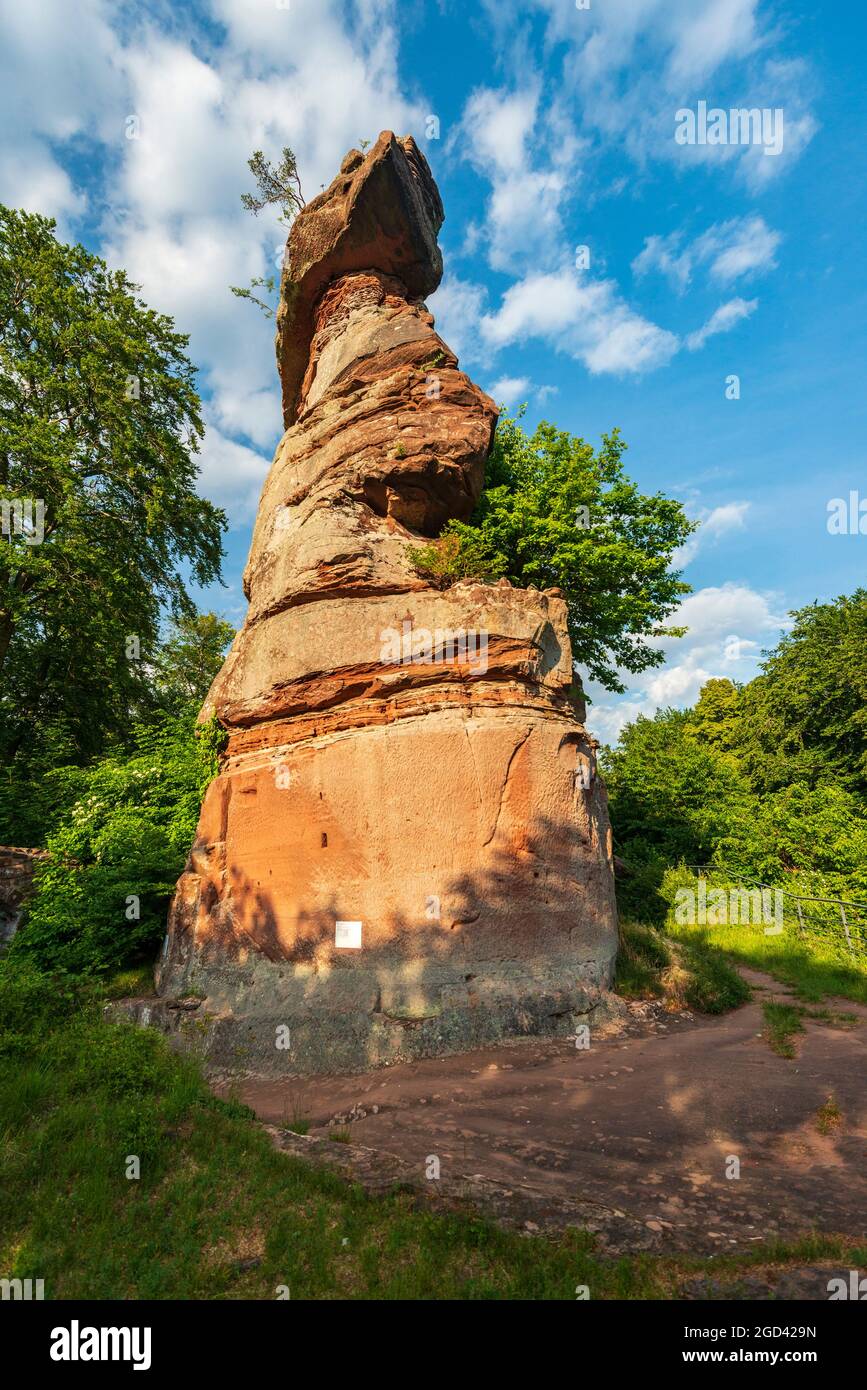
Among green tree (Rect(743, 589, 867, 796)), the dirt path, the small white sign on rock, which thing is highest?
green tree (Rect(743, 589, 867, 796))

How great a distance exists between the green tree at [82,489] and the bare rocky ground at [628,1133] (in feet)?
42.9

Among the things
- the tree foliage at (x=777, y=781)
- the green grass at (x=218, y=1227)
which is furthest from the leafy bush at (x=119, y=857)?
the tree foliage at (x=777, y=781)

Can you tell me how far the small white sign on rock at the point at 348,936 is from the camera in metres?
9.04

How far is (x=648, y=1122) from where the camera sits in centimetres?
620

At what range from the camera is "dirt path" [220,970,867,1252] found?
4770 mm

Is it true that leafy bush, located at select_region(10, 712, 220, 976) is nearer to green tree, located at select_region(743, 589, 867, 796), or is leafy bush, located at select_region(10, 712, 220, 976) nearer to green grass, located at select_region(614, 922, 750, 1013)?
green grass, located at select_region(614, 922, 750, 1013)

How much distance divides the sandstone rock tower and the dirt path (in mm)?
878

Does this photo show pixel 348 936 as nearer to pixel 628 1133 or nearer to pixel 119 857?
pixel 628 1133

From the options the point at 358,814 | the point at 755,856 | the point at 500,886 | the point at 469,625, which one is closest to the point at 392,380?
the point at 469,625

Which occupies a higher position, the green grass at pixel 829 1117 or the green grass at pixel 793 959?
the green grass at pixel 829 1117

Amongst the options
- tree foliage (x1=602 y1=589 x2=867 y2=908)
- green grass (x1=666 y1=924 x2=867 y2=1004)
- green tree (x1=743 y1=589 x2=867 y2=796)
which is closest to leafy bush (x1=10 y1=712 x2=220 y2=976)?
green grass (x1=666 y1=924 x2=867 y2=1004)

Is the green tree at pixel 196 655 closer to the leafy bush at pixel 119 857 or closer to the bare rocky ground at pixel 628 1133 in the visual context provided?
the leafy bush at pixel 119 857

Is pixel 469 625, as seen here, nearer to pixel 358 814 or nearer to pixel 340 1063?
pixel 358 814
